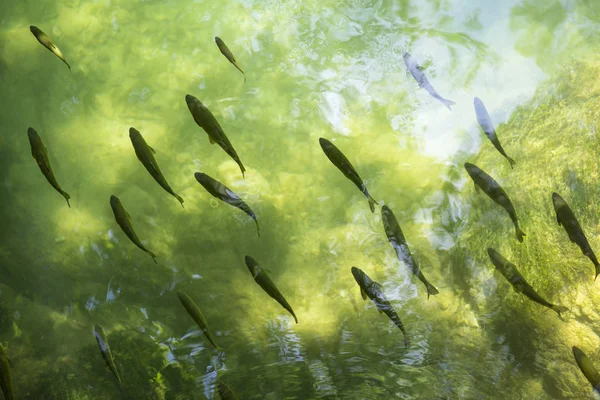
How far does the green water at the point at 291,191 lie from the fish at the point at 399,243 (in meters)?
0.13

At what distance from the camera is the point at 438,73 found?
13.0 ft

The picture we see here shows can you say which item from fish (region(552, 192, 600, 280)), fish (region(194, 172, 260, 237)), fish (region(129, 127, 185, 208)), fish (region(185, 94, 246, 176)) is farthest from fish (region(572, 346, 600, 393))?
fish (region(129, 127, 185, 208))

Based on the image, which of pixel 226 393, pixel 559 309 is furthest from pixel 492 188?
pixel 226 393

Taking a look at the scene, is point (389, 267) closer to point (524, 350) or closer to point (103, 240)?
point (524, 350)

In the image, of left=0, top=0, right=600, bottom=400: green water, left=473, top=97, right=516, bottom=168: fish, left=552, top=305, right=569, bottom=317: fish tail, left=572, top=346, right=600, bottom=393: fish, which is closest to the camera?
left=572, top=346, right=600, bottom=393: fish

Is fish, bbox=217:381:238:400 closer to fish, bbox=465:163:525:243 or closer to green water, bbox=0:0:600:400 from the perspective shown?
green water, bbox=0:0:600:400

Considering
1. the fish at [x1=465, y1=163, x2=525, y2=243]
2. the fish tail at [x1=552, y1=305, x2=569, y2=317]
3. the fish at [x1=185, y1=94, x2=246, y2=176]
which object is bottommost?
the fish tail at [x1=552, y1=305, x2=569, y2=317]

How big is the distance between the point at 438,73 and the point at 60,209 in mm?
3517

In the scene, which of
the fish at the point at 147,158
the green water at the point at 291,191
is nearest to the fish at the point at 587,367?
the green water at the point at 291,191

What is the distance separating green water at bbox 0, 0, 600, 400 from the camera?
357cm

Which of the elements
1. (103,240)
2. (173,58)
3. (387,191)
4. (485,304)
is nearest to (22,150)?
(103,240)

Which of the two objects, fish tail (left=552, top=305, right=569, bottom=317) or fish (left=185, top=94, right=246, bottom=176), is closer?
fish (left=185, top=94, right=246, bottom=176)

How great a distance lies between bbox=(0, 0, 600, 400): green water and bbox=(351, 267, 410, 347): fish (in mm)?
191

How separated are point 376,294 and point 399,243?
1.51ft
